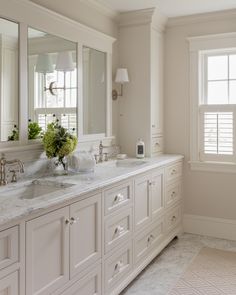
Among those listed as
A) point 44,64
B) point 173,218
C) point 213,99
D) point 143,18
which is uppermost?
point 143,18

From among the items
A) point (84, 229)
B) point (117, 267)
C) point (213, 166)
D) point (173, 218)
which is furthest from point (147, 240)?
point (213, 166)

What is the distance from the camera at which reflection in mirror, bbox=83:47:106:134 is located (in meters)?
3.28

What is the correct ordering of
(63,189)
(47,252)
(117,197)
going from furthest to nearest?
(117,197) → (63,189) → (47,252)

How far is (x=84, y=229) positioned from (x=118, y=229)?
48cm

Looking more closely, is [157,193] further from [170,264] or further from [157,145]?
[157,145]

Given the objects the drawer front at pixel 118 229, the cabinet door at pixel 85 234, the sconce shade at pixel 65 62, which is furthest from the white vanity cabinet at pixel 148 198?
the sconce shade at pixel 65 62

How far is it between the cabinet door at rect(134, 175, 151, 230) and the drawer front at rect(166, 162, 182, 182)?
54 centimetres

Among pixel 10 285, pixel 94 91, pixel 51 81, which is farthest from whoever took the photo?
pixel 94 91

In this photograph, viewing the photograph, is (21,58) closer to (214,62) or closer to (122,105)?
(122,105)

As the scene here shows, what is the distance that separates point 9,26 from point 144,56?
1.69 meters

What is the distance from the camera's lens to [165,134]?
415 centimetres

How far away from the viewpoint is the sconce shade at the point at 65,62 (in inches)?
115

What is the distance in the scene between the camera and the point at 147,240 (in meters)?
3.12

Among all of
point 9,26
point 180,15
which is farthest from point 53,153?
point 180,15
